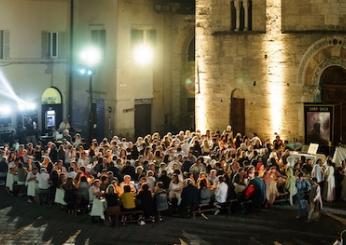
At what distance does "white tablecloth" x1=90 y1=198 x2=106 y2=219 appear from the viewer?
69.2 feet

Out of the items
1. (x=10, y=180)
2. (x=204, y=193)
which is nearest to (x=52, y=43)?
(x=10, y=180)

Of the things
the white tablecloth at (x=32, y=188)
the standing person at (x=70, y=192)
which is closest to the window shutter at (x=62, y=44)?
the white tablecloth at (x=32, y=188)

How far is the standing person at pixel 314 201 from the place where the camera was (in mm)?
21344

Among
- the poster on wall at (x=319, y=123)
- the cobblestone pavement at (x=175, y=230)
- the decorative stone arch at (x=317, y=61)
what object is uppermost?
the decorative stone arch at (x=317, y=61)

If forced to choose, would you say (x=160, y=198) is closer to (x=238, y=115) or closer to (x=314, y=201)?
(x=314, y=201)

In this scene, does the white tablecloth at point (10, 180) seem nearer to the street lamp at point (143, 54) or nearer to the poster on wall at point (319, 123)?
the poster on wall at point (319, 123)

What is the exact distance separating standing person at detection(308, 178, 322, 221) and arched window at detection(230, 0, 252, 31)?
10.9 meters

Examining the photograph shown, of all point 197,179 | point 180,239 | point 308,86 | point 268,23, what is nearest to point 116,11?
point 268,23

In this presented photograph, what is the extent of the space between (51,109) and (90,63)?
4.80 m

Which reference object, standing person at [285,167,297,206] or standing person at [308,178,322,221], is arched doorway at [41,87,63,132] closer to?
standing person at [285,167,297,206]

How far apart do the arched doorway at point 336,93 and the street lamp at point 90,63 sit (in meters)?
11.3

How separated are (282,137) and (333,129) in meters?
2.64

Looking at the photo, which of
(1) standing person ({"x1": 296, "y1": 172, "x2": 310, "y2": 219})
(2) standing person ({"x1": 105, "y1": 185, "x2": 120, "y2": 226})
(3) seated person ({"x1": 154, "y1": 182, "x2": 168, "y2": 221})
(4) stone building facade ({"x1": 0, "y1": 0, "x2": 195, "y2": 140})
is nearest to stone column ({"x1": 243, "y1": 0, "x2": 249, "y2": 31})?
(4) stone building facade ({"x1": 0, "y1": 0, "x2": 195, "y2": 140})

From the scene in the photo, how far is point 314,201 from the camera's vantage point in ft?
70.2
